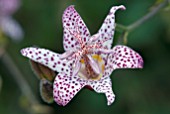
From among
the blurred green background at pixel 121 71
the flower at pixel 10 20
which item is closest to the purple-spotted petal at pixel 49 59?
the blurred green background at pixel 121 71

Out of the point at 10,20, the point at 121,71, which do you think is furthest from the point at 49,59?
the point at 10,20

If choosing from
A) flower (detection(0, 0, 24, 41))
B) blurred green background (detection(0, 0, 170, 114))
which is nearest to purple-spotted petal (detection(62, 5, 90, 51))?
blurred green background (detection(0, 0, 170, 114))

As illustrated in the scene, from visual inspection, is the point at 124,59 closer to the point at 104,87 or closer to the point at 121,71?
the point at 104,87

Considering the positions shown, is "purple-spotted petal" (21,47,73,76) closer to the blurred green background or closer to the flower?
the blurred green background

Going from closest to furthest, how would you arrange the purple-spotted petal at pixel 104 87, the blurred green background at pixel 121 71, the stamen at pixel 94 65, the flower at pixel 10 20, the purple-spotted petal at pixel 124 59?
the purple-spotted petal at pixel 104 87 < the purple-spotted petal at pixel 124 59 < the stamen at pixel 94 65 < the blurred green background at pixel 121 71 < the flower at pixel 10 20

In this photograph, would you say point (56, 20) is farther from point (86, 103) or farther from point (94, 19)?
point (86, 103)

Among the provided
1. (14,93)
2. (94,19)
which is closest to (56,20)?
(94,19)

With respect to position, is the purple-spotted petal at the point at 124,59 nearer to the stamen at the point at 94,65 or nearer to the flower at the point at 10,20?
the stamen at the point at 94,65
